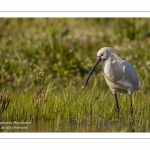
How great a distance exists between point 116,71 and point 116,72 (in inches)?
0.5

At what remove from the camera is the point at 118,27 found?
499 inches

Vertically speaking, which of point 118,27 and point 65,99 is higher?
point 118,27

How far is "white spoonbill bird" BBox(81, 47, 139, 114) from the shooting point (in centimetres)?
798

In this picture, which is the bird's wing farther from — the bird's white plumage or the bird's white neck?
the bird's white neck

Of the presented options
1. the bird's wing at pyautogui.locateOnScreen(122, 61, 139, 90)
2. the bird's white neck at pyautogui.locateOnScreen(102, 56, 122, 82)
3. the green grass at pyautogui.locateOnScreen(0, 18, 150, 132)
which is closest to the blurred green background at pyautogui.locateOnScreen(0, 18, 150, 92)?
the green grass at pyautogui.locateOnScreen(0, 18, 150, 132)

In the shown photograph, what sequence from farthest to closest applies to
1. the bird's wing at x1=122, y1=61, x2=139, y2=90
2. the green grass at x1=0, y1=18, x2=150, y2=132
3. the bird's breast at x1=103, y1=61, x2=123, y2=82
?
the bird's wing at x1=122, y1=61, x2=139, y2=90, the bird's breast at x1=103, y1=61, x2=123, y2=82, the green grass at x1=0, y1=18, x2=150, y2=132

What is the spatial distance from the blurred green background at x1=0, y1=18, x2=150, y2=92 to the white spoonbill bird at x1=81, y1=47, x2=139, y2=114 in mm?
1555

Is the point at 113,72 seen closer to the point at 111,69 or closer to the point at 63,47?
the point at 111,69

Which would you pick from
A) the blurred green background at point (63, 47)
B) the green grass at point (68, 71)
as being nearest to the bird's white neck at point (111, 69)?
the green grass at point (68, 71)

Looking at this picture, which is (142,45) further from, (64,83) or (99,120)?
(99,120)

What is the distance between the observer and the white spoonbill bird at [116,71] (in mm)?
7980
